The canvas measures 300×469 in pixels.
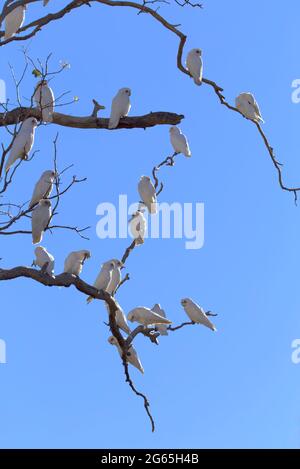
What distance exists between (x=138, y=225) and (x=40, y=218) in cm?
133

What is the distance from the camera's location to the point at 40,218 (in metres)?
8.90

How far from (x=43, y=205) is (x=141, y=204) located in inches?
63.2

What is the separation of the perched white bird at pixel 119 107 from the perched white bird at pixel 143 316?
126cm

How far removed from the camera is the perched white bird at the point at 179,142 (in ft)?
34.6

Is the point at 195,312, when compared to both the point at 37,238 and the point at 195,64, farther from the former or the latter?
the point at 195,64

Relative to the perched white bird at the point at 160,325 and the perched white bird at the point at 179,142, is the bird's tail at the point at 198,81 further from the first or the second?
the perched white bird at the point at 160,325

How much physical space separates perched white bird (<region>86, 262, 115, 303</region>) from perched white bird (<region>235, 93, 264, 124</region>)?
5.69ft

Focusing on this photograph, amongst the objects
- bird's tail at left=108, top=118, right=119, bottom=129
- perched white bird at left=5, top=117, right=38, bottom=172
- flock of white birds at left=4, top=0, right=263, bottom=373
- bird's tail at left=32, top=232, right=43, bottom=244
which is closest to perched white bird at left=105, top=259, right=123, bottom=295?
flock of white birds at left=4, top=0, right=263, bottom=373

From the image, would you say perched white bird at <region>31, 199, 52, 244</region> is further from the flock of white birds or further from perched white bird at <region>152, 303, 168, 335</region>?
perched white bird at <region>152, 303, 168, 335</region>

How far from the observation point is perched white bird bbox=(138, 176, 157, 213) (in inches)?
400
